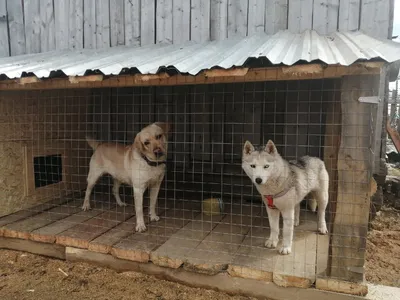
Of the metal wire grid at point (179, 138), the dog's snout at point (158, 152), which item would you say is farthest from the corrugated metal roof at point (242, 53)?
the dog's snout at point (158, 152)

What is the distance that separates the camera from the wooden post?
287 centimetres

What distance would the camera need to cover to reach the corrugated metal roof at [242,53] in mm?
2814

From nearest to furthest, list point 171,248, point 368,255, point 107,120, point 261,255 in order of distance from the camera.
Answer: point 261,255 < point 171,248 < point 368,255 < point 107,120

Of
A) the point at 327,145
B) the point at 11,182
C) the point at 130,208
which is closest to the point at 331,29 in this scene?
the point at 327,145

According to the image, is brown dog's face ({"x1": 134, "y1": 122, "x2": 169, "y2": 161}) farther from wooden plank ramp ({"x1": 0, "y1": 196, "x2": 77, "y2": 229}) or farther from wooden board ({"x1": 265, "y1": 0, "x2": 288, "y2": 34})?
wooden plank ramp ({"x1": 0, "y1": 196, "x2": 77, "y2": 229})

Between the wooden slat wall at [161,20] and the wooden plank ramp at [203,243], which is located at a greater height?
the wooden slat wall at [161,20]

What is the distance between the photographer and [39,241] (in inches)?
170

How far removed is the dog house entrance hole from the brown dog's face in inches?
85.0

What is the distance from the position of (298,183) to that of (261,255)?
0.94 meters

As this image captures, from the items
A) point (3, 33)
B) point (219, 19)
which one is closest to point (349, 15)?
point (219, 19)

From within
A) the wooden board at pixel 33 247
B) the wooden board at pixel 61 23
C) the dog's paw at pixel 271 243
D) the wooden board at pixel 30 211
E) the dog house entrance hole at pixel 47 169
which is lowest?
the wooden board at pixel 33 247

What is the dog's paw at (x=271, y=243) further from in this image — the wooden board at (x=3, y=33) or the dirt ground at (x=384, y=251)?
the wooden board at (x=3, y=33)

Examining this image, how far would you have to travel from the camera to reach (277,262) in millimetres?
3418

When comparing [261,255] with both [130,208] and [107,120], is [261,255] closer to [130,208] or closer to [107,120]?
[130,208]
